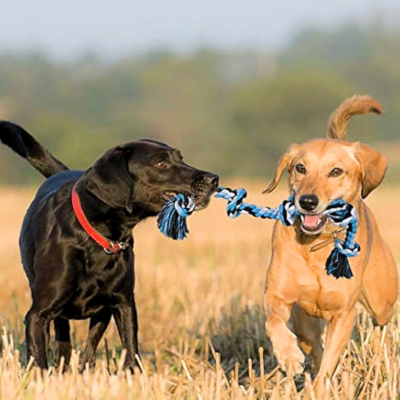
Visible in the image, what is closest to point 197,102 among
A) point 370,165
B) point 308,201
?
point 370,165

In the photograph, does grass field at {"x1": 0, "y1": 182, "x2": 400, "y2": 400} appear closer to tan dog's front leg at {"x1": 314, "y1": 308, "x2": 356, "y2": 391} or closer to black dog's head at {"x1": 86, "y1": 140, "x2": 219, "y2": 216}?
tan dog's front leg at {"x1": 314, "y1": 308, "x2": 356, "y2": 391}

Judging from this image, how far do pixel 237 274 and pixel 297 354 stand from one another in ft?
18.4

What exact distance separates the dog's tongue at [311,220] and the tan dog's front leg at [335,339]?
0.69 meters

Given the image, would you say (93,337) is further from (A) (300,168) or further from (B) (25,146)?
(A) (300,168)

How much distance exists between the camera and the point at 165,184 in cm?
609

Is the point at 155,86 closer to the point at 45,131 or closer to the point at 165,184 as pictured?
the point at 45,131

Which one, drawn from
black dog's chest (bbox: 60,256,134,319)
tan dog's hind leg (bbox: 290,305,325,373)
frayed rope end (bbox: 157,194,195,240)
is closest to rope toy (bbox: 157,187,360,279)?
frayed rope end (bbox: 157,194,195,240)

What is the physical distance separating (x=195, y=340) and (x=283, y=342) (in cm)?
197

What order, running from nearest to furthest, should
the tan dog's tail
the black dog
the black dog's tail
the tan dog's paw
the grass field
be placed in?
the grass field
the tan dog's paw
the black dog
the tan dog's tail
the black dog's tail

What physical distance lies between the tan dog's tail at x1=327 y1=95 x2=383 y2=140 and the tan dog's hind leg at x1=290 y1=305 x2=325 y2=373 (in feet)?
4.33

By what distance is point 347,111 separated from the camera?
272 inches

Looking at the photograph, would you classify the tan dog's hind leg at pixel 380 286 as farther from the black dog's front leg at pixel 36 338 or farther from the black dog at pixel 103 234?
the black dog's front leg at pixel 36 338

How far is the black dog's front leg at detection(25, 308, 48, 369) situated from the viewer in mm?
5906

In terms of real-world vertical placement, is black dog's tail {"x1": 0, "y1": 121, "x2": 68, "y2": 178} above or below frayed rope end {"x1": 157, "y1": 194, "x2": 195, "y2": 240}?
above
